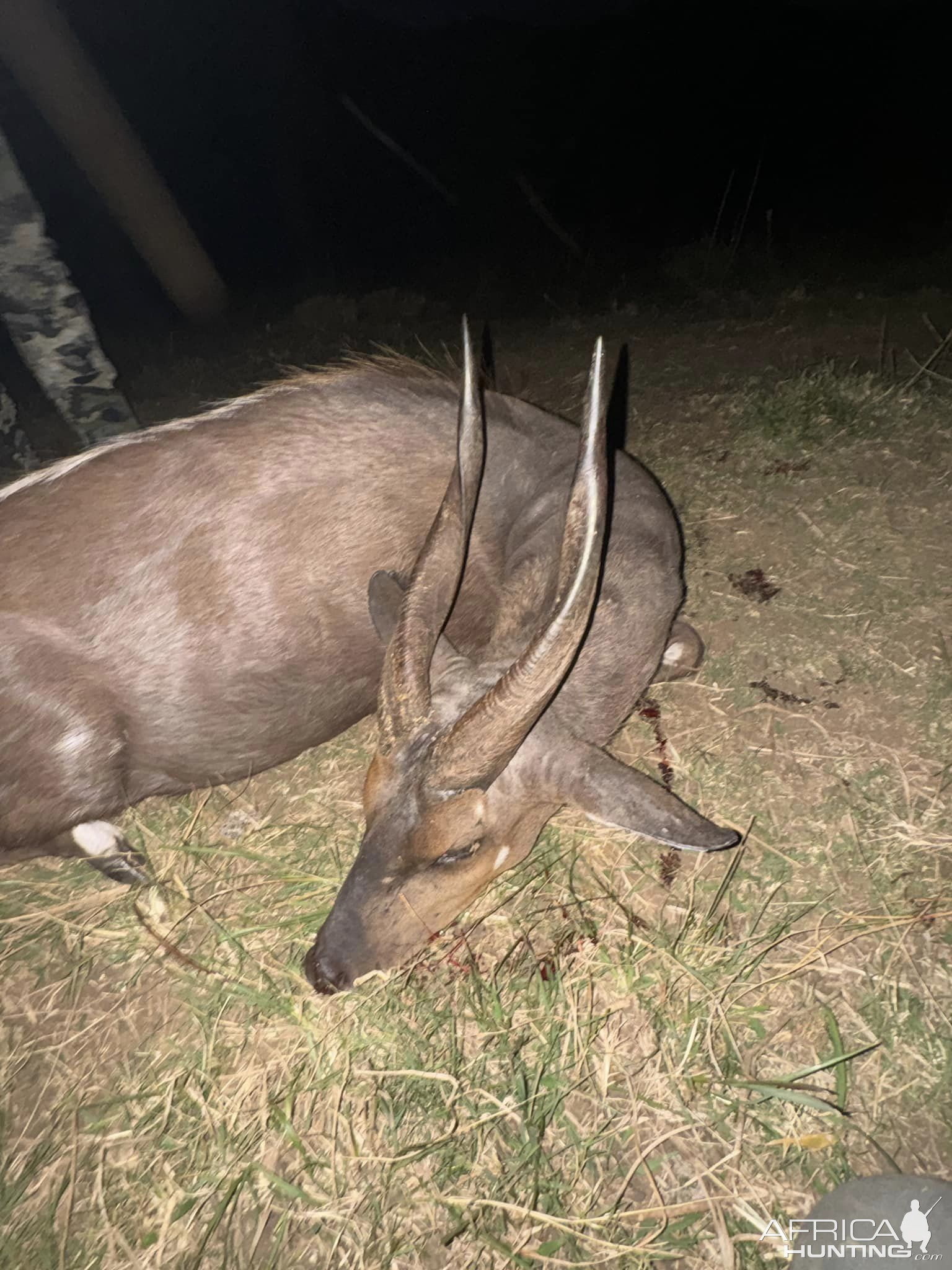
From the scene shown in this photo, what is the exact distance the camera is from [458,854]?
2.48 metres

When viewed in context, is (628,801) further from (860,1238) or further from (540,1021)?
(860,1238)

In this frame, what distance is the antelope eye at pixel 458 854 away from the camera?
2.46m

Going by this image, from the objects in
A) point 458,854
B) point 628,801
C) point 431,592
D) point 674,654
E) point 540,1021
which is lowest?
point 540,1021

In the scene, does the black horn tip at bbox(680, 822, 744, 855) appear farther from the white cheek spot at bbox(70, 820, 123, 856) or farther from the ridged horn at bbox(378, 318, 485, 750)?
the white cheek spot at bbox(70, 820, 123, 856)

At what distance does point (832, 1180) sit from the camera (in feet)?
7.20

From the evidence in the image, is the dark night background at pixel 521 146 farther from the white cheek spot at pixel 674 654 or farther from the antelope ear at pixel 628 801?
the antelope ear at pixel 628 801

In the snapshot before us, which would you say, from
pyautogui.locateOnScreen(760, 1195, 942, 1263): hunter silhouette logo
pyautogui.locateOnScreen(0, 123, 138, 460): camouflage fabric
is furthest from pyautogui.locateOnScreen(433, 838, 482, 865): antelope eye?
pyautogui.locateOnScreen(0, 123, 138, 460): camouflage fabric

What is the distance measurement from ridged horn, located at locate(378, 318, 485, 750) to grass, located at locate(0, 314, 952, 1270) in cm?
93

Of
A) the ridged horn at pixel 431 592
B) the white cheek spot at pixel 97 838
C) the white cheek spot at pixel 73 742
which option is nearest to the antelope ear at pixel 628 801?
the ridged horn at pixel 431 592

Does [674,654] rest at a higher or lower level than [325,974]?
higher

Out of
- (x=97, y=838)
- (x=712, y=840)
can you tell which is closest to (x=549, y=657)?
(x=712, y=840)

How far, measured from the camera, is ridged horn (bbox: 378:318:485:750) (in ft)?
8.18

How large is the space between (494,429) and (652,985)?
2.35 metres

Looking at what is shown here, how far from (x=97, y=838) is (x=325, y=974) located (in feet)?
4.77
